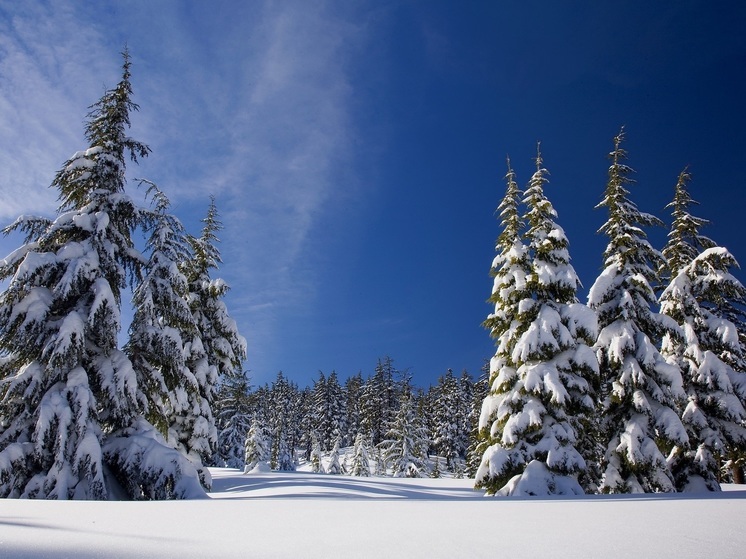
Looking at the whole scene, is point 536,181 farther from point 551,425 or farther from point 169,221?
point 169,221

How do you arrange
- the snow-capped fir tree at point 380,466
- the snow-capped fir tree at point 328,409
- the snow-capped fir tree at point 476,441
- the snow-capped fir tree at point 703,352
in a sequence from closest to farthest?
the snow-capped fir tree at point 703,352, the snow-capped fir tree at point 476,441, the snow-capped fir tree at point 380,466, the snow-capped fir tree at point 328,409

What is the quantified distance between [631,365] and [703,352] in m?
5.33

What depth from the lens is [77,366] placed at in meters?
10.3

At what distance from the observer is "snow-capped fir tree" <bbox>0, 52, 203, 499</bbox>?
30.6 ft

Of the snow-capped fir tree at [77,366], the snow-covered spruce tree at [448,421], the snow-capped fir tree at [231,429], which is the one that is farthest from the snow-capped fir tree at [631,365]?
the snow-covered spruce tree at [448,421]

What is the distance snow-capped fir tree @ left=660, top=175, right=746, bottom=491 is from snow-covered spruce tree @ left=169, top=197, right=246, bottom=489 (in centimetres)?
2017

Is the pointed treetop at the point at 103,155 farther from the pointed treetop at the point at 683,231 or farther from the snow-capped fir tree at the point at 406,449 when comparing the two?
the snow-capped fir tree at the point at 406,449

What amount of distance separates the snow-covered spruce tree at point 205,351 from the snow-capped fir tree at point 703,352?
66.2 feet

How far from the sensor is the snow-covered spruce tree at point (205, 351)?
1980cm

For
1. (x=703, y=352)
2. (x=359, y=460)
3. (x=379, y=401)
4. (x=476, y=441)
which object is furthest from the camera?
(x=379, y=401)

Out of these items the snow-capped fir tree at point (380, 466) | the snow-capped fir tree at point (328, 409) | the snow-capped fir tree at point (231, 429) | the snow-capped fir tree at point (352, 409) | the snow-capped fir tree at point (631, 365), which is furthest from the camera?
the snow-capped fir tree at point (352, 409)

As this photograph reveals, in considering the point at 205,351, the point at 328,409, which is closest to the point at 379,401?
the point at 328,409

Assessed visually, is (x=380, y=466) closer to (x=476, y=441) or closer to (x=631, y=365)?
(x=476, y=441)

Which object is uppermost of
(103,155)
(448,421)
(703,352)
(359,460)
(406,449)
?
(103,155)
